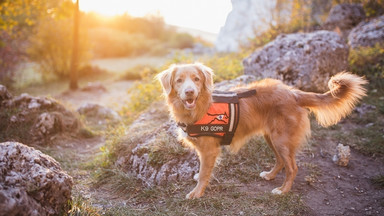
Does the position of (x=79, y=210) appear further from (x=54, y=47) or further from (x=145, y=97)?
(x=54, y=47)

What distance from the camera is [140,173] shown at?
4141 mm

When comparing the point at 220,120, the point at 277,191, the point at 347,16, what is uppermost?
the point at 347,16

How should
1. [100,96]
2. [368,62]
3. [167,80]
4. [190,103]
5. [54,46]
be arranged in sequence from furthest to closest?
1. [54,46]
2. [100,96]
3. [368,62]
4. [167,80]
5. [190,103]

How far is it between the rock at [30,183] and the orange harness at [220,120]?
1.61m

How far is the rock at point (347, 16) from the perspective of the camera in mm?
9656

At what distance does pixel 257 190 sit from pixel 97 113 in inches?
210

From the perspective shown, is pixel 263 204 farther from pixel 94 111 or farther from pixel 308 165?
pixel 94 111

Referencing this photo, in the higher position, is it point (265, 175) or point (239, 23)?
point (239, 23)

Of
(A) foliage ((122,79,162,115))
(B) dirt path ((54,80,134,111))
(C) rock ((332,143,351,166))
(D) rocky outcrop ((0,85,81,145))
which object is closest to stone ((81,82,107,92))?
(B) dirt path ((54,80,134,111))

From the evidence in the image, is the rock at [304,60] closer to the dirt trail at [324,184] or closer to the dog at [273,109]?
the dirt trail at [324,184]

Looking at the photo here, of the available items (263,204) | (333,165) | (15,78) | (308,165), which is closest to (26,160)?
(263,204)

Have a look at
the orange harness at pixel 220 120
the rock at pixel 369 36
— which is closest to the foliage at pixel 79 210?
the orange harness at pixel 220 120

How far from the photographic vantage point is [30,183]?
2.30 m

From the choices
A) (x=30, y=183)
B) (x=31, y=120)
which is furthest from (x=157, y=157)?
(x=31, y=120)
